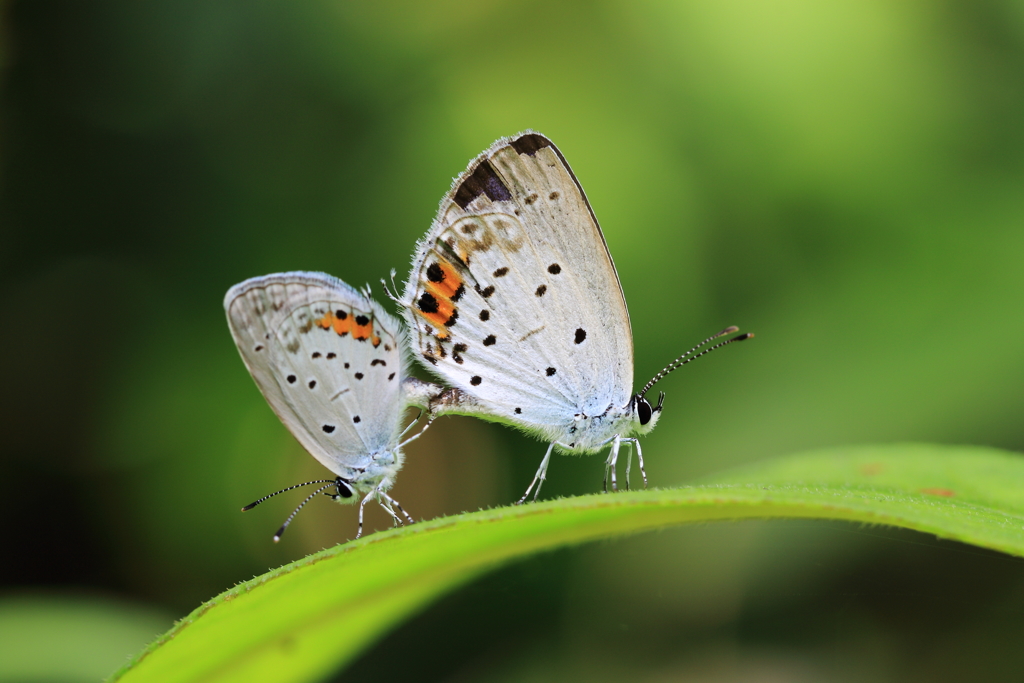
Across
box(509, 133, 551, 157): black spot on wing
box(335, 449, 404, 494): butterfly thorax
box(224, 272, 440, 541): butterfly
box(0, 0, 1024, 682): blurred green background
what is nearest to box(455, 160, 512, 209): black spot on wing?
box(509, 133, 551, 157): black spot on wing

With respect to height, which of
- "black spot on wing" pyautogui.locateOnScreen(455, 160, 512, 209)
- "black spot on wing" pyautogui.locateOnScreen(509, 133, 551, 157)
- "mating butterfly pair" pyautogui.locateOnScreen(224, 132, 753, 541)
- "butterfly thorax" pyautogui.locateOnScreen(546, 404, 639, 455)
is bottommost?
"butterfly thorax" pyautogui.locateOnScreen(546, 404, 639, 455)

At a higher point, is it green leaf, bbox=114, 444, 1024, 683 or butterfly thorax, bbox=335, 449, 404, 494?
green leaf, bbox=114, 444, 1024, 683

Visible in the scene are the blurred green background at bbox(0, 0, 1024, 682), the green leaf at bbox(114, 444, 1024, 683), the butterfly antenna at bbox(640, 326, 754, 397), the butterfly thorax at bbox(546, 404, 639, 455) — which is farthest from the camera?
the blurred green background at bbox(0, 0, 1024, 682)

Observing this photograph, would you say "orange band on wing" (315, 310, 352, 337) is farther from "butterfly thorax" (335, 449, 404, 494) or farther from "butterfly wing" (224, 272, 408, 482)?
"butterfly thorax" (335, 449, 404, 494)

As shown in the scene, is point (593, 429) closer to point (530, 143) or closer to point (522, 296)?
point (522, 296)

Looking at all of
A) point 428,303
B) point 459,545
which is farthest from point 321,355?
point 459,545

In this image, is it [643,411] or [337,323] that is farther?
[643,411]

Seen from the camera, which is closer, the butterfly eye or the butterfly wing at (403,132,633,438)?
the butterfly wing at (403,132,633,438)

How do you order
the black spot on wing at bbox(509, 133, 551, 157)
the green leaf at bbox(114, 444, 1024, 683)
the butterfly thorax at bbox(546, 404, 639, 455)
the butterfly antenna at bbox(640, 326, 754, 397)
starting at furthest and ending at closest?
1. the butterfly thorax at bbox(546, 404, 639, 455)
2. the butterfly antenna at bbox(640, 326, 754, 397)
3. the black spot on wing at bbox(509, 133, 551, 157)
4. the green leaf at bbox(114, 444, 1024, 683)
